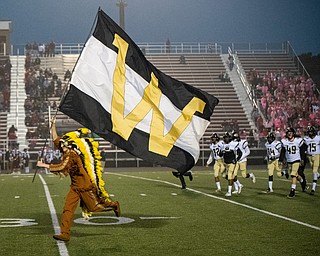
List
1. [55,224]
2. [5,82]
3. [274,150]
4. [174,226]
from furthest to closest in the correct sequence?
[5,82] < [274,150] < [55,224] < [174,226]

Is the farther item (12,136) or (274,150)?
(12,136)

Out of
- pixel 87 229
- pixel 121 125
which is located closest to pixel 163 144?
pixel 121 125

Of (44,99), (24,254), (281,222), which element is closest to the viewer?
(24,254)

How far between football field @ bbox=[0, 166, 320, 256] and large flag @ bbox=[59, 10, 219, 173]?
1.15 meters

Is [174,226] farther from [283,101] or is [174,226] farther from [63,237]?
[283,101]

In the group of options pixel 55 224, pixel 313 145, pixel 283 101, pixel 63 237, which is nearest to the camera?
pixel 63 237

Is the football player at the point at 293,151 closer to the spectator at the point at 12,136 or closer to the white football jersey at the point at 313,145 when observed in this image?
the white football jersey at the point at 313,145

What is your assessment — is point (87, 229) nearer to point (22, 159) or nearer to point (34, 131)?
point (22, 159)

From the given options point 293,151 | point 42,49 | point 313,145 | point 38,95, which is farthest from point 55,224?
point 42,49

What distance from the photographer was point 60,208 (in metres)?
12.3

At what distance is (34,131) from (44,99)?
3.06 metres

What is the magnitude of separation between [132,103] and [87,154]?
4.46 feet

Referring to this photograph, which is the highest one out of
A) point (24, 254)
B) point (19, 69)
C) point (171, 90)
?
point (19, 69)

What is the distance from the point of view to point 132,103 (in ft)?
31.7
